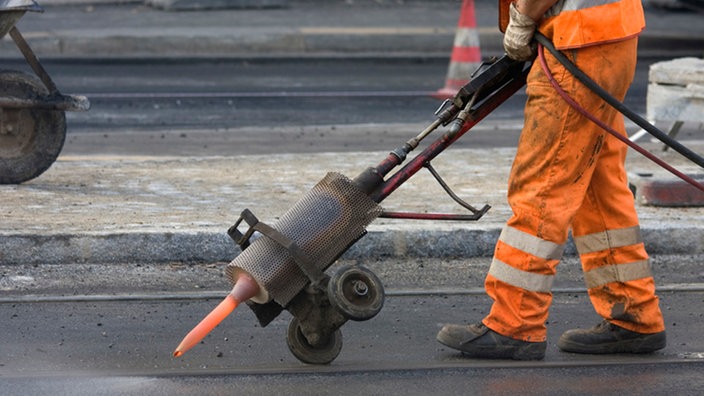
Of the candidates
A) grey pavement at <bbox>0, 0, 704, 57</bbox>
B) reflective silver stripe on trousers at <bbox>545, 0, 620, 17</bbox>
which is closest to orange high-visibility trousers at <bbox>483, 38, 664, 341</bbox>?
reflective silver stripe on trousers at <bbox>545, 0, 620, 17</bbox>

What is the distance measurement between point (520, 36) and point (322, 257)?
0.98 m

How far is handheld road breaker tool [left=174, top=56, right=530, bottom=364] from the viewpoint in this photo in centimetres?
429

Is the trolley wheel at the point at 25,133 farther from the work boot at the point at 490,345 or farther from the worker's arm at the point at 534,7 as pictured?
the worker's arm at the point at 534,7

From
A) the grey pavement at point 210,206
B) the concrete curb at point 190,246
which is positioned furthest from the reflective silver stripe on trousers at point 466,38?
the concrete curb at point 190,246

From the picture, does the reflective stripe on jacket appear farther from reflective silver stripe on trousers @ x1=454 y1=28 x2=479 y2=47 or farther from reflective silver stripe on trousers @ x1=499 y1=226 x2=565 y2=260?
reflective silver stripe on trousers @ x1=454 y1=28 x2=479 y2=47

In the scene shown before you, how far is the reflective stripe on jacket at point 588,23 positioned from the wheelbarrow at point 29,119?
334 centimetres

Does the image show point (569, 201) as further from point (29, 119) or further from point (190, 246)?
point (29, 119)

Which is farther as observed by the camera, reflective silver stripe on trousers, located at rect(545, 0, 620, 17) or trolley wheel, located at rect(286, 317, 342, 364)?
trolley wheel, located at rect(286, 317, 342, 364)

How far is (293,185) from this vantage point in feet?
23.7

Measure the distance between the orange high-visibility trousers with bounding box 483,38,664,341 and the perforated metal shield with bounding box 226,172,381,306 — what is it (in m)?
0.51

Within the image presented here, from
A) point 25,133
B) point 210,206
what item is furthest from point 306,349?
point 25,133

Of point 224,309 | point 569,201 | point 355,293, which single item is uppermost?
point 569,201

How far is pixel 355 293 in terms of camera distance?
14.0ft

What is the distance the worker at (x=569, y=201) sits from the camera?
4.39 meters
